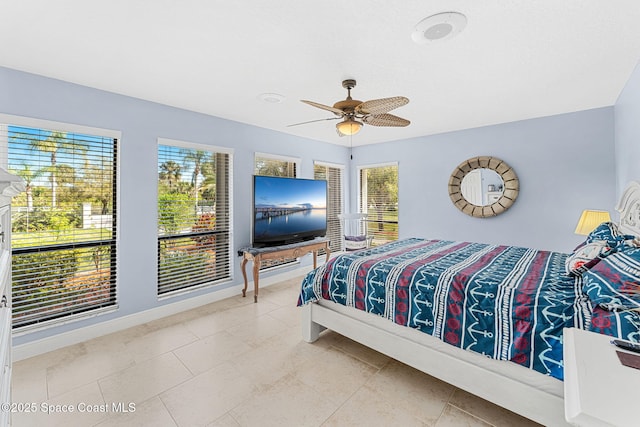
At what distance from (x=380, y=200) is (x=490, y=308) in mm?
3939

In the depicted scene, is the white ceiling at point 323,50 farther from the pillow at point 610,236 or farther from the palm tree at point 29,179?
the pillow at point 610,236

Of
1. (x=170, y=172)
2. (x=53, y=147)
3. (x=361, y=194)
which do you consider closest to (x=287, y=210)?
(x=170, y=172)

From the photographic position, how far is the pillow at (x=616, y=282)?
4.66 feet

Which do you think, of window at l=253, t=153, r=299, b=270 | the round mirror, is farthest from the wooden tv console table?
the round mirror

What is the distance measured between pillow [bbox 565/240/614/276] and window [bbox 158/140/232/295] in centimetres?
364

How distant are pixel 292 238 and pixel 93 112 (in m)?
2.74

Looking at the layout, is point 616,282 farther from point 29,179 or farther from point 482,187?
point 29,179

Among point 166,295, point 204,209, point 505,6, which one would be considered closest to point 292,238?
point 204,209

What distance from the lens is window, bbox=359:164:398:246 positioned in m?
5.41

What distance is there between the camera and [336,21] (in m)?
1.80

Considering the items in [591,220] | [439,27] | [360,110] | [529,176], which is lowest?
[591,220]

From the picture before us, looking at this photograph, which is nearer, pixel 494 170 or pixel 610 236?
pixel 610 236

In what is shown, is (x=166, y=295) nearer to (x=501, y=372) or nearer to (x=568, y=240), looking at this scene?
(x=501, y=372)

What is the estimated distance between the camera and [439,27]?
1.84 meters
